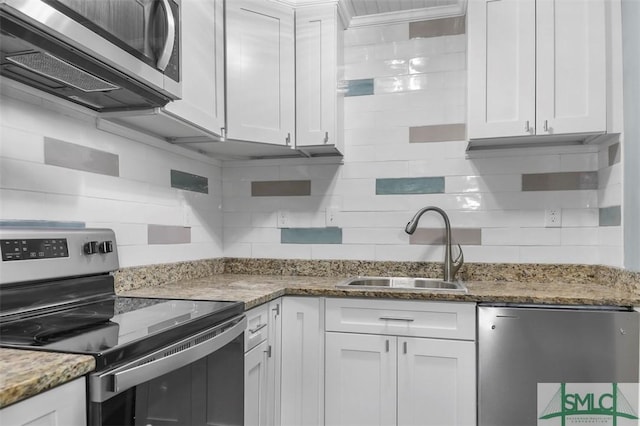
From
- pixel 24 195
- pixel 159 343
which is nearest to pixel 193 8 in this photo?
pixel 24 195

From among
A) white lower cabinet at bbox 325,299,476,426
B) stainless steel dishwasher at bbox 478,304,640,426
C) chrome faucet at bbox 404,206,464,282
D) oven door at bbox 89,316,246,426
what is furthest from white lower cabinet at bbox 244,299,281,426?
stainless steel dishwasher at bbox 478,304,640,426

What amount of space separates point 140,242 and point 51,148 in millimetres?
584

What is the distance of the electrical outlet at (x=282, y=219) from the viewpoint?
8.61 feet

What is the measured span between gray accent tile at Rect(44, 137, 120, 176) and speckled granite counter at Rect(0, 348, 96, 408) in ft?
2.55

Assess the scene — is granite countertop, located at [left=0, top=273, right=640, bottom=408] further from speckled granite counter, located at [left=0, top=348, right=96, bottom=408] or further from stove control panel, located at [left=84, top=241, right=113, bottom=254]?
speckled granite counter, located at [left=0, top=348, right=96, bottom=408]

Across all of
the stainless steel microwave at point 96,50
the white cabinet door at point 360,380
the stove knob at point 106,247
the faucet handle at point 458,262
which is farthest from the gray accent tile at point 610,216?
the stove knob at point 106,247

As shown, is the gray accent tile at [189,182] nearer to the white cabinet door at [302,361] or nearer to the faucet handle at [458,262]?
the white cabinet door at [302,361]

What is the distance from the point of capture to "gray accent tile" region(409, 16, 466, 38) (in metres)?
2.41

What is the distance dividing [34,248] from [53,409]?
27.7 inches

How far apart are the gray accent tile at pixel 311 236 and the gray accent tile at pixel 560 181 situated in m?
1.07

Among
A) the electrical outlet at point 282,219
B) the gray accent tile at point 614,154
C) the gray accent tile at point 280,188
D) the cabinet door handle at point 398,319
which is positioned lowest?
the cabinet door handle at point 398,319

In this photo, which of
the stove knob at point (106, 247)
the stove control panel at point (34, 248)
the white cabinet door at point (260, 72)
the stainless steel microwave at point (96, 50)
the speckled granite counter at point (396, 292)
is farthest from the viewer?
the white cabinet door at point (260, 72)

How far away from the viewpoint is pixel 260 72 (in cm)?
218

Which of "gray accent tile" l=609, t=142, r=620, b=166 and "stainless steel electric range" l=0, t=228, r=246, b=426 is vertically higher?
"gray accent tile" l=609, t=142, r=620, b=166
